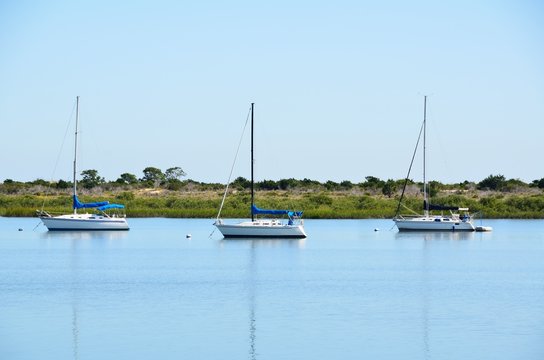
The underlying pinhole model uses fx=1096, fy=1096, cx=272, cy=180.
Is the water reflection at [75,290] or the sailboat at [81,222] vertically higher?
the sailboat at [81,222]

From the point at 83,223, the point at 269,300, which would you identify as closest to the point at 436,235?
the point at 83,223

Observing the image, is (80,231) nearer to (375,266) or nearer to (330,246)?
(330,246)

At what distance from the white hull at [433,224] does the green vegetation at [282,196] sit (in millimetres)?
15264

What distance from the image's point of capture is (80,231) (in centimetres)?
7194

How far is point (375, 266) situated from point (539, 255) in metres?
11.2

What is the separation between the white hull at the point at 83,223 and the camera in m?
71.2

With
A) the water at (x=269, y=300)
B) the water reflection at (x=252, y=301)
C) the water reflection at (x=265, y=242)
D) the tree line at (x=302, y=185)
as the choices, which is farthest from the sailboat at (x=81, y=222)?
the tree line at (x=302, y=185)

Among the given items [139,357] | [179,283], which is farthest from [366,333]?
[179,283]

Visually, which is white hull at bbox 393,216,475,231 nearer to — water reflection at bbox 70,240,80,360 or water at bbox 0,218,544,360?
water at bbox 0,218,544,360

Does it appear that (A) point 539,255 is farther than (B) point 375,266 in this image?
Yes

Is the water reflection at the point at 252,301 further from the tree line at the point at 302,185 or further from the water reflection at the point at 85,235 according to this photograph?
the tree line at the point at 302,185

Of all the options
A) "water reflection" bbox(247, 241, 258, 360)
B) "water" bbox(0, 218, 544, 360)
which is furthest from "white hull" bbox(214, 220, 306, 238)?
"water reflection" bbox(247, 241, 258, 360)

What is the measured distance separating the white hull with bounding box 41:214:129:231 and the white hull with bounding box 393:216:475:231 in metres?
18.6

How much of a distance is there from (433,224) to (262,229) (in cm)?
1527
